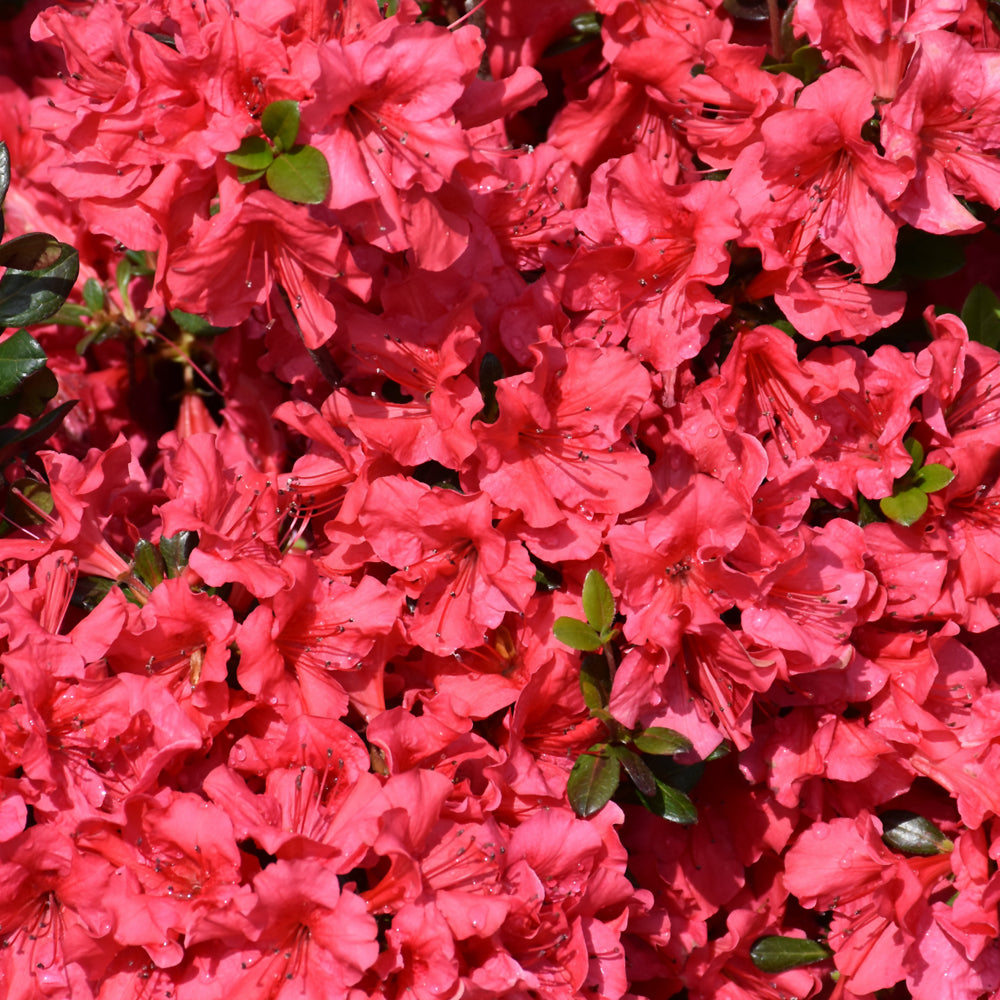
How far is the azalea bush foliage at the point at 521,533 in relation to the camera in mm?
1411

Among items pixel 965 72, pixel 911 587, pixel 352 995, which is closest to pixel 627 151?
pixel 965 72

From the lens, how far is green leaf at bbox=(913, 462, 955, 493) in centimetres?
165

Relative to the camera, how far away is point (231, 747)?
1.54 meters

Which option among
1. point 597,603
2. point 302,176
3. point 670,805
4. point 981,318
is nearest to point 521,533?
point 597,603

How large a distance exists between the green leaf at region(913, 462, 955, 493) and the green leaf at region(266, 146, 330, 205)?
3.10 feet

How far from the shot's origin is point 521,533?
1594 millimetres

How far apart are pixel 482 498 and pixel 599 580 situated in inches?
7.8

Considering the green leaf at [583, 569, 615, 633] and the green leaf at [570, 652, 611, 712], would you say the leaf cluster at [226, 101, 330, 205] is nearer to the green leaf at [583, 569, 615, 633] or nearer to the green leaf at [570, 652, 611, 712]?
the green leaf at [583, 569, 615, 633]

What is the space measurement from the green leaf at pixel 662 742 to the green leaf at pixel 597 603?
0.17 m

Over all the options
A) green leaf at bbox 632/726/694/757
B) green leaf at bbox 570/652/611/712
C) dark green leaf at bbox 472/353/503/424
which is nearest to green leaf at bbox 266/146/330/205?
dark green leaf at bbox 472/353/503/424

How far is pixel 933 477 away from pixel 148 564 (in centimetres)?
114

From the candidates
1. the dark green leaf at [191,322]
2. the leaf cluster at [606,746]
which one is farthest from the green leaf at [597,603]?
the dark green leaf at [191,322]

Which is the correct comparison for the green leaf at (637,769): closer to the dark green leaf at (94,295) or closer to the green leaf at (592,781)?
the green leaf at (592,781)

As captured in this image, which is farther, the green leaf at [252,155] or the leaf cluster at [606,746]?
the leaf cluster at [606,746]
